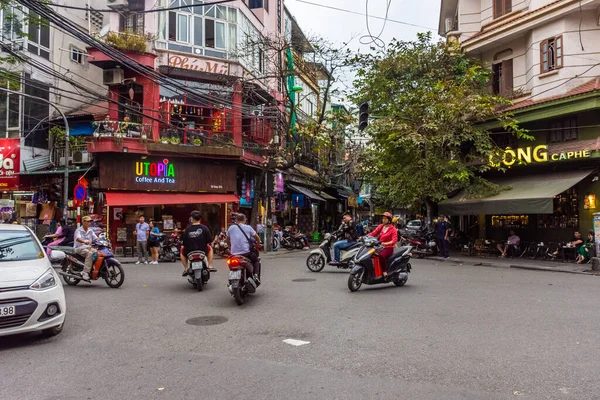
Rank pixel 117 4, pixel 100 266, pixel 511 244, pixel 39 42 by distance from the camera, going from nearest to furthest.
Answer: pixel 100 266 < pixel 511 244 < pixel 117 4 < pixel 39 42

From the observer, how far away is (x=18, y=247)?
267 inches

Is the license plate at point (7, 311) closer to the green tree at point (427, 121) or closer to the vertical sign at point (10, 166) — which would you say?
the green tree at point (427, 121)

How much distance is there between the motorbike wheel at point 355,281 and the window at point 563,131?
12.7m

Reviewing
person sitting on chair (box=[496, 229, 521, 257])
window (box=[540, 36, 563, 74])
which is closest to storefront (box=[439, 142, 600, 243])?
person sitting on chair (box=[496, 229, 521, 257])

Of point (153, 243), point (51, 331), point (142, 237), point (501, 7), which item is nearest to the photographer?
point (51, 331)

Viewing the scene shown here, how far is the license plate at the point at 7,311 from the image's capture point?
546 cm

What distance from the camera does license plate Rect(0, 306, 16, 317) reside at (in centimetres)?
546

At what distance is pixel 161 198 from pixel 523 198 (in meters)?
14.8

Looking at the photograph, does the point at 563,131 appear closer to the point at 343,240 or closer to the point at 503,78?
the point at 503,78

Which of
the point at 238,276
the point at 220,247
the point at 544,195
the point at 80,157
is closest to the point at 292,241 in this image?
Answer: the point at 220,247

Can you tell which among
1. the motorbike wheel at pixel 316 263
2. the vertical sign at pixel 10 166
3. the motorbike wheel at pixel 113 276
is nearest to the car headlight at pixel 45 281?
the motorbike wheel at pixel 113 276

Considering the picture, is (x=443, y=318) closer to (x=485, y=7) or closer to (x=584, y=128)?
(x=584, y=128)

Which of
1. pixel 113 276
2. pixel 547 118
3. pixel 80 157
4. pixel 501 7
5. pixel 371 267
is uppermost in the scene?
pixel 501 7

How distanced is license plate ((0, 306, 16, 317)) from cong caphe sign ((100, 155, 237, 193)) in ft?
49.6
